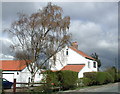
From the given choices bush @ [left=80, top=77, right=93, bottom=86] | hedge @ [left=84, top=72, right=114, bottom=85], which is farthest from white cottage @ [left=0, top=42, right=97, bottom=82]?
bush @ [left=80, top=77, right=93, bottom=86]

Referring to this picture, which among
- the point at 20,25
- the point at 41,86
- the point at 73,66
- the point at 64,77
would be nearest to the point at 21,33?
the point at 20,25

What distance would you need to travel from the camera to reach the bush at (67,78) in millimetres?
20091

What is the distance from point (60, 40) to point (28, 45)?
3.82 meters

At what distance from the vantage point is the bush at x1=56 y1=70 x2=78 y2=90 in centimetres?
2009

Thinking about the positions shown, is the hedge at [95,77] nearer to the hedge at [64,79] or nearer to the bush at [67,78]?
the hedge at [64,79]

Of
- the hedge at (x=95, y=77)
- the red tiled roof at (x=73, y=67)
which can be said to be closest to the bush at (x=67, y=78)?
the hedge at (x=95, y=77)

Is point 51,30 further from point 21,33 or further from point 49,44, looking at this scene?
point 21,33

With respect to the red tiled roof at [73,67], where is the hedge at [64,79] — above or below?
below

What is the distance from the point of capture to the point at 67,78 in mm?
20672

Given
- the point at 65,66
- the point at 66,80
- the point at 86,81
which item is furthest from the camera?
the point at 65,66

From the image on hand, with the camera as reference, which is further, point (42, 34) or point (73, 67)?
point (73, 67)

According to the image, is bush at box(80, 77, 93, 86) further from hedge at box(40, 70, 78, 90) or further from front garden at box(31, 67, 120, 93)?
hedge at box(40, 70, 78, 90)

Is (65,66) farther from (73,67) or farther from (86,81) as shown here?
(86,81)

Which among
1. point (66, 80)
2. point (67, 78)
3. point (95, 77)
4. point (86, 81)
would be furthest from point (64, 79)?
point (95, 77)
